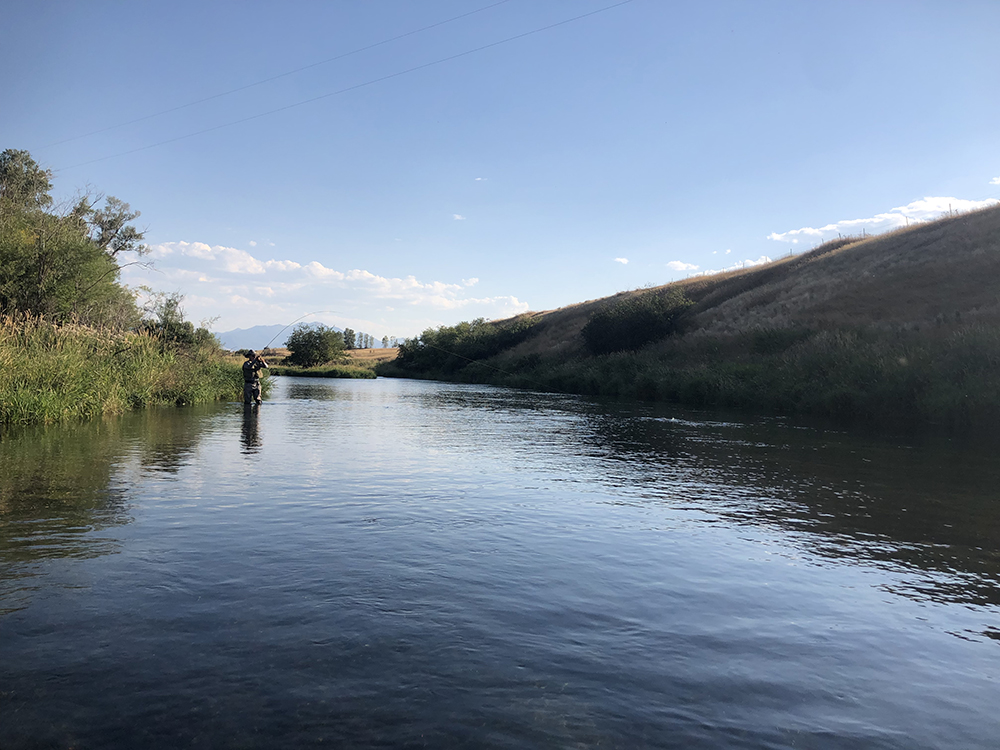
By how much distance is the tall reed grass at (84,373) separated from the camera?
16.1 metres

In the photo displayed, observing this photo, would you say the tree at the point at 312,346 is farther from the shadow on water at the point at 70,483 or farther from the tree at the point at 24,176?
the shadow on water at the point at 70,483

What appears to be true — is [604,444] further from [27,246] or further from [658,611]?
[27,246]

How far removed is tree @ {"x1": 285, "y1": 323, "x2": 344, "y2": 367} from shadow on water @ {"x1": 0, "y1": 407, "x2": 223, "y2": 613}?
7122cm

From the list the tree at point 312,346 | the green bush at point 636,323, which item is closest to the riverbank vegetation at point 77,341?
the green bush at point 636,323

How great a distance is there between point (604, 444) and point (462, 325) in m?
75.7

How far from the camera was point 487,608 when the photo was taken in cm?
548

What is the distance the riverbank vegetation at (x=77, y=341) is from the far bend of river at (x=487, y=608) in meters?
5.10

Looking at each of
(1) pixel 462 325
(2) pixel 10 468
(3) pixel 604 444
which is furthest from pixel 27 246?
(1) pixel 462 325

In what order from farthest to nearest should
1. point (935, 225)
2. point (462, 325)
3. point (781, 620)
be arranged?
point (462, 325) → point (935, 225) → point (781, 620)

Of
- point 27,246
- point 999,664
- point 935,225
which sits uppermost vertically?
point 935,225

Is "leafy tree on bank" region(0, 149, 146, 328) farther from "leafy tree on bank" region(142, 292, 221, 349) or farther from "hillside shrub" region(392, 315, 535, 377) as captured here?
"hillside shrub" region(392, 315, 535, 377)

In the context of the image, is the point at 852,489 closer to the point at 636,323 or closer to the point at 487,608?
the point at 487,608

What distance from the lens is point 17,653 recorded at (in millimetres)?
4305

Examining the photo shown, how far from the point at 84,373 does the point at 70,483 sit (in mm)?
10370
